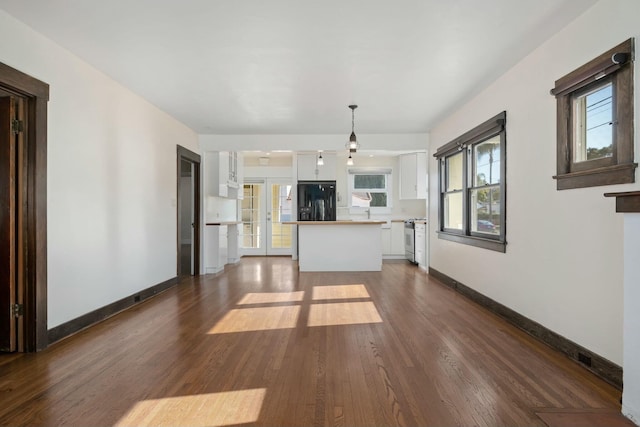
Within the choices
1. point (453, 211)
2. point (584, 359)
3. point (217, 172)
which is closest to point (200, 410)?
point (584, 359)

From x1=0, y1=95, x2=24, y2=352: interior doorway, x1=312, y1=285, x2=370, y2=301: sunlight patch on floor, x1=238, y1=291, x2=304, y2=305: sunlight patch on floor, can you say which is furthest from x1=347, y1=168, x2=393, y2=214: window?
x1=0, y1=95, x2=24, y2=352: interior doorway

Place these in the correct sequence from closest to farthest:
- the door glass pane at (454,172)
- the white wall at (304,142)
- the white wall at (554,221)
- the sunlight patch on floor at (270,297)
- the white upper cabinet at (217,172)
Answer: the white wall at (554,221) < the sunlight patch on floor at (270,297) < the door glass pane at (454,172) < the white wall at (304,142) < the white upper cabinet at (217,172)

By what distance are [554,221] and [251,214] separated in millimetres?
7189

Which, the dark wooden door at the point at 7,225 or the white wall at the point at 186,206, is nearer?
the dark wooden door at the point at 7,225

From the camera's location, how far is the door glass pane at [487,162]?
398 centimetres

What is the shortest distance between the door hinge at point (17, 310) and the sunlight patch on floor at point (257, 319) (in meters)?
1.39

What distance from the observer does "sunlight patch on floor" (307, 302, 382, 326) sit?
3456 millimetres

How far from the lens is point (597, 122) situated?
7.99 ft

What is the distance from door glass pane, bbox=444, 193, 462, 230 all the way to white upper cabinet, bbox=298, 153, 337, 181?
318cm

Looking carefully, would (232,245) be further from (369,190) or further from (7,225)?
(7,225)

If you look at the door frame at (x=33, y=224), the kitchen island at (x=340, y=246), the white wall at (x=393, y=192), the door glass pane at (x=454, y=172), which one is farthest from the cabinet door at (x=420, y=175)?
the door frame at (x=33, y=224)

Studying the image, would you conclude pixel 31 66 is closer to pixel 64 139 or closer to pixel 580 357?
pixel 64 139

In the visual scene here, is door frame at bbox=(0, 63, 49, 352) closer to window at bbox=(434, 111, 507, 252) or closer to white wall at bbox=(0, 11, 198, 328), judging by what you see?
white wall at bbox=(0, 11, 198, 328)

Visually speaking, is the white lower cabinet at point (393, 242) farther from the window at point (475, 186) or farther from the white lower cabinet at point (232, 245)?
the white lower cabinet at point (232, 245)
